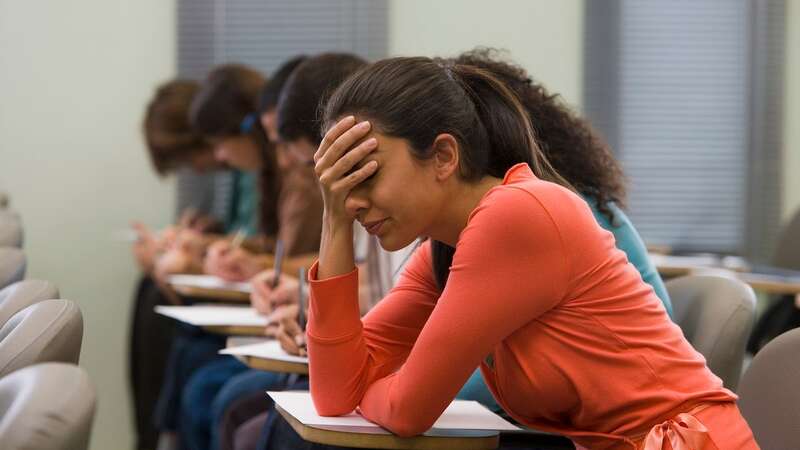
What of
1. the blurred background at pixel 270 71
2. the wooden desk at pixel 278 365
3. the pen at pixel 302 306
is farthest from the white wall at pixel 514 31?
the wooden desk at pixel 278 365

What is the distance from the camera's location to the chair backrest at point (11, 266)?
7.02ft

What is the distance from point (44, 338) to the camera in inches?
54.0

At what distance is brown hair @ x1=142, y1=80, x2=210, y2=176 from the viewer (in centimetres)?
433

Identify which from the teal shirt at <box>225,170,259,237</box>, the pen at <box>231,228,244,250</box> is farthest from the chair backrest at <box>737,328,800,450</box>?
the teal shirt at <box>225,170,259,237</box>

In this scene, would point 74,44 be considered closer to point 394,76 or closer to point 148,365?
point 148,365

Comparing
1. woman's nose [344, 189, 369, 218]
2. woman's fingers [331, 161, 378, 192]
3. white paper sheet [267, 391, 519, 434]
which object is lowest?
white paper sheet [267, 391, 519, 434]

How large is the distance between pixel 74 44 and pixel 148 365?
1.36 metres

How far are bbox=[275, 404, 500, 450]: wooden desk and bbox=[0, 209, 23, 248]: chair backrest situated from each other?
4.43ft

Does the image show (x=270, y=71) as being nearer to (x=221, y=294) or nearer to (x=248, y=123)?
(x=248, y=123)

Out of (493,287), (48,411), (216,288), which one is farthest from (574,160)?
(216,288)

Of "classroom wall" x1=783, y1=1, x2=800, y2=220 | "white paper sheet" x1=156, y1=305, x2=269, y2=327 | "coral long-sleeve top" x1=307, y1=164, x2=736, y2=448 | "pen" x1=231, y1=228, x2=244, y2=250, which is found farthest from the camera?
"classroom wall" x1=783, y1=1, x2=800, y2=220

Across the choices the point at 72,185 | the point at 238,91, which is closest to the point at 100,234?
the point at 72,185

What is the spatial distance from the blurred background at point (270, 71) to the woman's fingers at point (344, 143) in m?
3.01

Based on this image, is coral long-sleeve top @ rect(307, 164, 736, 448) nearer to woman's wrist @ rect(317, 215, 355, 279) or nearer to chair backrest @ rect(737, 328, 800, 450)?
chair backrest @ rect(737, 328, 800, 450)
